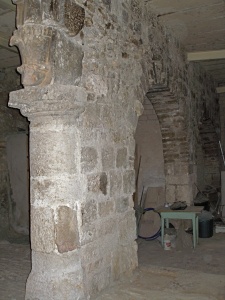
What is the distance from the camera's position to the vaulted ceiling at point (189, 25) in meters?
4.32

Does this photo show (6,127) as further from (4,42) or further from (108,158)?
(108,158)

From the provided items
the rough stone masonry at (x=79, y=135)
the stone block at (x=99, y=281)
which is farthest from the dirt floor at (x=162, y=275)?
the rough stone masonry at (x=79, y=135)

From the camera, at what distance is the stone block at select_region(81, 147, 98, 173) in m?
2.85

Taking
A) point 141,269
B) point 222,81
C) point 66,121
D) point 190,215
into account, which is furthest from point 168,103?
point 222,81

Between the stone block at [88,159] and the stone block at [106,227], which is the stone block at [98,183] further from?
the stone block at [106,227]

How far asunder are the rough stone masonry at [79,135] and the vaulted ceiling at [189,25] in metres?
0.75

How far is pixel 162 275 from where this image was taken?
3613 millimetres

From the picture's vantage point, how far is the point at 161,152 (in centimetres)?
637

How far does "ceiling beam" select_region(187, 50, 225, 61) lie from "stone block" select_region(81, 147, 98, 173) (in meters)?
3.72

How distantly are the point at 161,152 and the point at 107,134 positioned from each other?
325 centimetres

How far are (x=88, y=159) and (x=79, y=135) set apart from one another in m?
0.23

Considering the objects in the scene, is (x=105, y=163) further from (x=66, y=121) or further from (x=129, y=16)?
(x=129, y=16)

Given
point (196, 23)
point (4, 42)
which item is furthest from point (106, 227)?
point (196, 23)

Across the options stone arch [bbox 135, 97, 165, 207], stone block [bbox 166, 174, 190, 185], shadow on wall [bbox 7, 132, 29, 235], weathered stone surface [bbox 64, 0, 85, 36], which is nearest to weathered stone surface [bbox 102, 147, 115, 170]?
weathered stone surface [bbox 64, 0, 85, 36]
